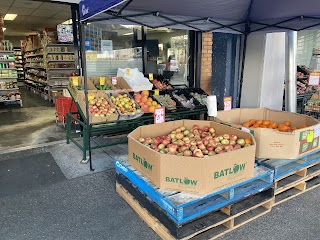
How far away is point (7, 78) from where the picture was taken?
9.14 m

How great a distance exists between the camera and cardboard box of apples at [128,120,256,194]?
2.24 meters

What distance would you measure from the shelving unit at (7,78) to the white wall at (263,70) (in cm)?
769

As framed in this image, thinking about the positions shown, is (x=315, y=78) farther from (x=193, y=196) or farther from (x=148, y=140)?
(x=193, y=196)

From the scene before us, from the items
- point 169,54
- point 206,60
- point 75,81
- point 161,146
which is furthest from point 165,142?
point 169,54

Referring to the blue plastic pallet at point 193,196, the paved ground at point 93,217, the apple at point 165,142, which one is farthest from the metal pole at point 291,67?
the apple at point 165,142

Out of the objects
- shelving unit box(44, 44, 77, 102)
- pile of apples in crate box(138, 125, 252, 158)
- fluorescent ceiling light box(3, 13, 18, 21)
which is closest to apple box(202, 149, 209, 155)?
pile of apples in crate box(138, 125, 252, 158)

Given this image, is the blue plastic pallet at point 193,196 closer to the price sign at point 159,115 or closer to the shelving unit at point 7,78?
the price sign at point 159,115

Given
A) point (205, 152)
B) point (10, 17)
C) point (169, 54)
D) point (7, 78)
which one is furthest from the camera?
point (10, 17)

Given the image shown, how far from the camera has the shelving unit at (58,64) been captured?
9.60 meters

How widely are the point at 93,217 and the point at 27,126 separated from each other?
4494 mm

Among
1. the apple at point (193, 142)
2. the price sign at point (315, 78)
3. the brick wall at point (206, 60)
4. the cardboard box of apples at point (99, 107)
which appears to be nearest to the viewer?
the apple at point (193, 142)

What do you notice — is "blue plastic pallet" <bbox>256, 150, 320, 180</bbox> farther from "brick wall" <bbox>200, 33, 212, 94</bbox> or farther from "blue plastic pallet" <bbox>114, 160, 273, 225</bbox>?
"brick wall" <bbox>200, 33, 212, 94</bbox>

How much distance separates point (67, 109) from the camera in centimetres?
592

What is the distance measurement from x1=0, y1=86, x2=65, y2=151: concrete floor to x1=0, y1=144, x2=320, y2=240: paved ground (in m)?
2.17
